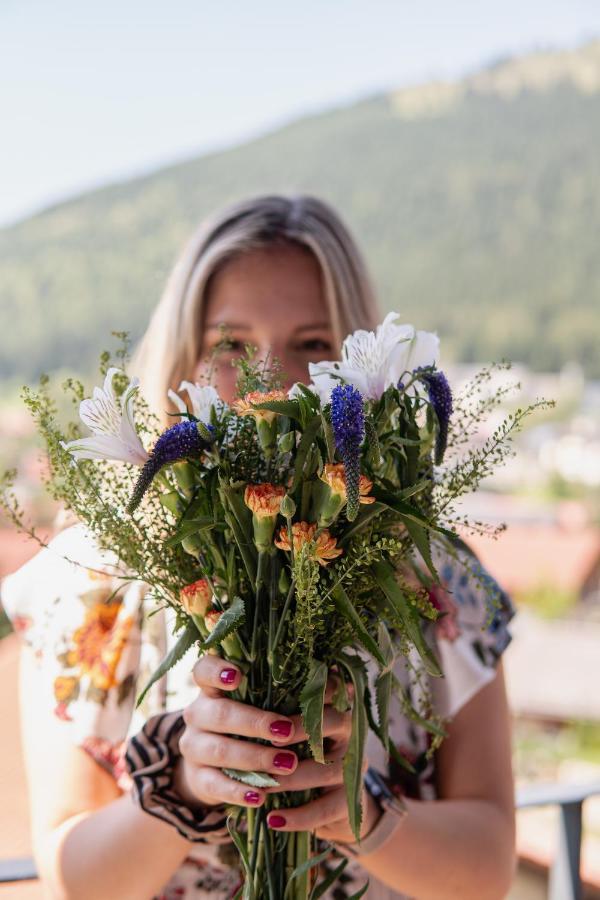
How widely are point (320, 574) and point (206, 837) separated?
308mm

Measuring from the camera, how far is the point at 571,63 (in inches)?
876

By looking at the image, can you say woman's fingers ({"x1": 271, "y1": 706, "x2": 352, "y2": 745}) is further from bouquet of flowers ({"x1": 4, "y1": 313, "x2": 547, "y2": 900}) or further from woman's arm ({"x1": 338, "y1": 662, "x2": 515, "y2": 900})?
woman's arm ({"x1": 338, "y1": 662, "x2": 515, "y2": 900})

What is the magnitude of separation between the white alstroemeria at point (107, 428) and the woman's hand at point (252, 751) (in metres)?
0.17

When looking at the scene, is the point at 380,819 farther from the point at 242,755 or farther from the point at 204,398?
the point at 204,398

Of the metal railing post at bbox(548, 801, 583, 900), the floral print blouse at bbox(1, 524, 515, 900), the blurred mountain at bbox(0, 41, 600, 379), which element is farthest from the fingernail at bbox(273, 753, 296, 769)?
the blurred mountain at bbox(0, 41, 600, 379)

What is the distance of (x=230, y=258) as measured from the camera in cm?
104

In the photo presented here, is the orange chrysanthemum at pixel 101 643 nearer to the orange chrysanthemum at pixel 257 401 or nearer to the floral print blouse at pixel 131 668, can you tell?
the floral print blouse at pixel 131 668

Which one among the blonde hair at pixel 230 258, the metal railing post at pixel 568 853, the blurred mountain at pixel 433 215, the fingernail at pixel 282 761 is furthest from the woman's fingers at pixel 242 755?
the blurred mountain at pixel 433 215

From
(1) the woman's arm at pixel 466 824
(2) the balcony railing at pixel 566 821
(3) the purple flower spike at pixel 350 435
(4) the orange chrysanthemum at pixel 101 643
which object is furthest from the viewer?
(2) the balcony railing at pixel 566 821

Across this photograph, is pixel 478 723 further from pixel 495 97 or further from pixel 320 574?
pixel 495 97

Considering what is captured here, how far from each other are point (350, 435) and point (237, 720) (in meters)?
0.25

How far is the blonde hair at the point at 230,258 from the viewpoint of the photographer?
1040 mm

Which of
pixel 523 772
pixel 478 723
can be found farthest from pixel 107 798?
pixel 523 772

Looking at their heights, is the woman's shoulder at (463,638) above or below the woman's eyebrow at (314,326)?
below
